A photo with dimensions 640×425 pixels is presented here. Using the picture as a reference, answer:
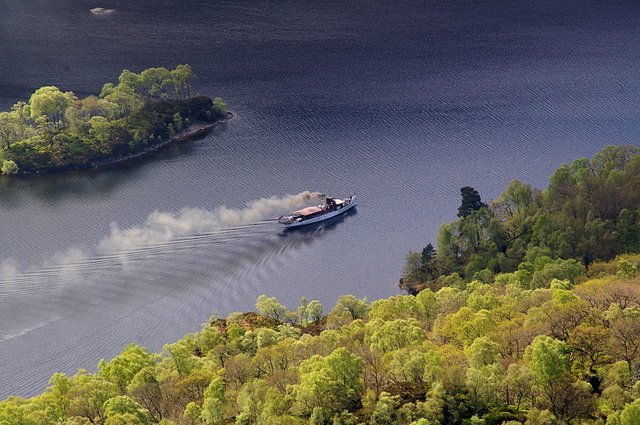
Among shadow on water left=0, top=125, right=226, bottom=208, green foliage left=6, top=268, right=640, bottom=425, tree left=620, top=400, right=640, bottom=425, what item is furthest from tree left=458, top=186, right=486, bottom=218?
tree left=620, top=400, right=640, bottom=425

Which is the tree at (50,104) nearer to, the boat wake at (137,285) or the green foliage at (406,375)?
the boat wake at (137,285)

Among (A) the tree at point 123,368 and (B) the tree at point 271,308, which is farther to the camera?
(B) the tree at point 271,308

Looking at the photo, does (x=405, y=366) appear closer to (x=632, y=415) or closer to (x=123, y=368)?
(x=632, y=415)

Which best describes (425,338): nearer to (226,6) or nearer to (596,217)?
(596,217)

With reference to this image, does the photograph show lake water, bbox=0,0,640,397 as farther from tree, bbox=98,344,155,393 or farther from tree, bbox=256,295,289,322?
tree, bbox=98,344,155,393

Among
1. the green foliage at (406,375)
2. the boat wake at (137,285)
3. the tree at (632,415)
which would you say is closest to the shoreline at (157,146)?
the boat wake at (137,285)

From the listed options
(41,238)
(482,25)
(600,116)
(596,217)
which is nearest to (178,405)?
(41,238)
